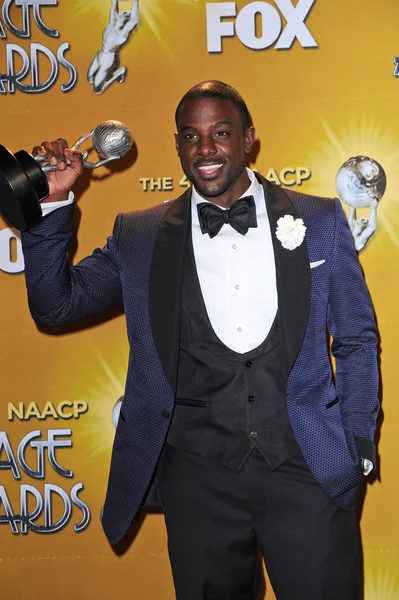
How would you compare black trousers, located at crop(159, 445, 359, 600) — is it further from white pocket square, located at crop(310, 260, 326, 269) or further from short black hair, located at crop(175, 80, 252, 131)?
short black hair, located at crop(175, 80, 252, 131)

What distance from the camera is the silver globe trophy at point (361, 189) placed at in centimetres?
323

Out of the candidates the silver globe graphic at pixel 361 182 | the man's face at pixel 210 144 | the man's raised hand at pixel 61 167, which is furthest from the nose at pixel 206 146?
the silver globe graphic at pixel 361 182

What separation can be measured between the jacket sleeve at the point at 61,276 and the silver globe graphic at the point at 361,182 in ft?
3.71

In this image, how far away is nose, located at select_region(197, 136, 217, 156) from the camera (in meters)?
2.39

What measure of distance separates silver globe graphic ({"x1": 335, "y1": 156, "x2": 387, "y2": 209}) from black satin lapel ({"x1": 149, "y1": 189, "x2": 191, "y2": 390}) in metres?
0.97

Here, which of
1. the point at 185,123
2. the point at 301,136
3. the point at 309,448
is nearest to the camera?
the point at 309,448

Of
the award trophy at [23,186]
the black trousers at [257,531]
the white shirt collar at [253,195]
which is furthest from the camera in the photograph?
the white shirt collar at [253,195]

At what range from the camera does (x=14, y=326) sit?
3.32m

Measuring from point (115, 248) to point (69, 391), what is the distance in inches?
39.2

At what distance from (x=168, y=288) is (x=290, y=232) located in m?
0.39

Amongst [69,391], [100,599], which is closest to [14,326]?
[69,391]

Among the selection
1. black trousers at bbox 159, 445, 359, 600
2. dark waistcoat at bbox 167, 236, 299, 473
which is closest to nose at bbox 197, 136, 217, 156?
dark waistcoat at bbox 167, 236, 299, 473

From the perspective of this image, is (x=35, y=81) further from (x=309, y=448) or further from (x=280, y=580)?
(x=280, y=580)

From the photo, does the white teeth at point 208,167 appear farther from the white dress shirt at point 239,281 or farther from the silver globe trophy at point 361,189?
the silver globe trophy at point 361,189
